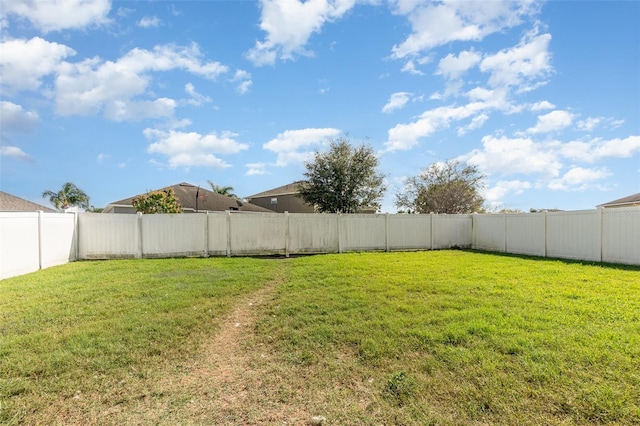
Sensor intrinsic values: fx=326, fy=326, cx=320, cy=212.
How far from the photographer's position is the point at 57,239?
9562mm

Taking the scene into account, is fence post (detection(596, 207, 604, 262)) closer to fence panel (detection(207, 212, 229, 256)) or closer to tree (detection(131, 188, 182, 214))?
fence panel (detection(207, 212, 229, 256))

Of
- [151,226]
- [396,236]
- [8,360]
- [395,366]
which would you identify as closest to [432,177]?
[396,236]

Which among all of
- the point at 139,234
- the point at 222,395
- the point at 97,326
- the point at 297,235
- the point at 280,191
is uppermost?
the point at 280,191

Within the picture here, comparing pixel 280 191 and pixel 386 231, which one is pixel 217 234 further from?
pixel 280 191

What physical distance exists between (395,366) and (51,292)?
645 cm

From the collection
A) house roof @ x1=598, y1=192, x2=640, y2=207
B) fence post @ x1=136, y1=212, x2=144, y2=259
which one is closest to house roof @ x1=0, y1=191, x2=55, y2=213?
fence post @ x1=136, y1=212, x2=144, y2=259

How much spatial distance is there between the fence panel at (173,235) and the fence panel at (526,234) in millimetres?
11552

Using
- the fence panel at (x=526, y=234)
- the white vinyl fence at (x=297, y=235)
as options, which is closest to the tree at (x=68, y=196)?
the white vinyl fence at (x=297, y=235)

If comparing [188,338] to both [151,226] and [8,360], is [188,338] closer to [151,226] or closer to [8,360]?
[8,360]

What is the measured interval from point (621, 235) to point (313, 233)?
9.33 metres

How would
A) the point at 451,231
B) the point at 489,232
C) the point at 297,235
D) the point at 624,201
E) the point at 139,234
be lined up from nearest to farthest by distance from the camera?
the point at 139,234 < the point at 297,235 < the point at 489,232 < the point at 451,231 < the point at 624,201

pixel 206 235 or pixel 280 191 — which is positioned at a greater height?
pixel 280 191

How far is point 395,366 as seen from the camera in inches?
128

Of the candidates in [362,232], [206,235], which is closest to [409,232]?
[362,232]
